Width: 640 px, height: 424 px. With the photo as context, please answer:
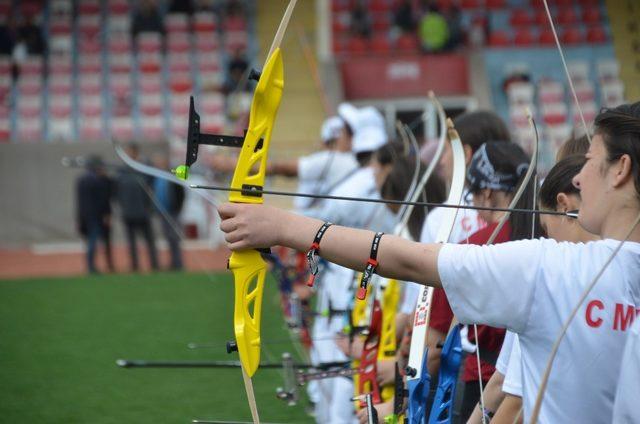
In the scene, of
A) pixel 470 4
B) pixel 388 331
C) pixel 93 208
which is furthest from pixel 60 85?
pixel 388 331

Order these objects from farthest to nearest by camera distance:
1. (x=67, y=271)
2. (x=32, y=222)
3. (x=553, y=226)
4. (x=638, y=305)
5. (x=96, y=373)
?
(x=32, y=222)
(x=67, y=271)
(x=96, y=373)
(x=553, y=226)
(x=638, y=305)

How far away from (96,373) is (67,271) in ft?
27.2

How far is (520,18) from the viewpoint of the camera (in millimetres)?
20000

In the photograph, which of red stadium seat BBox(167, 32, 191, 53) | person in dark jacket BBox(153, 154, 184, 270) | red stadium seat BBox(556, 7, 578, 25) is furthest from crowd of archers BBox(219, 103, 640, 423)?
red stadium seat BBox(167, 32, 191, 53)

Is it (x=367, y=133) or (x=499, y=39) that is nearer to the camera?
(x=367, y=133)

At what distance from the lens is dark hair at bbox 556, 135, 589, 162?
3.14 m

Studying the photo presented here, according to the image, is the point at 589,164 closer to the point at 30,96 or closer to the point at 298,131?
the point at 298,131

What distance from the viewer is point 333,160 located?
6535 mm

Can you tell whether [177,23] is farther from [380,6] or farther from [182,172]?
[182,172]

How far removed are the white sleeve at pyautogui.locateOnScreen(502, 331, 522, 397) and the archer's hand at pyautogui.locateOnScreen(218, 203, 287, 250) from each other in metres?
0.69

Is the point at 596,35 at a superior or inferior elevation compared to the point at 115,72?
superior

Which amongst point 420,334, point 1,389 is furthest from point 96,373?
point 420,334

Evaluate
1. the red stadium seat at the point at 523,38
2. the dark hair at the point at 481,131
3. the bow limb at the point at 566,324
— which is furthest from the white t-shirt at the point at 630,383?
the red stadium seat at the point at 523,38

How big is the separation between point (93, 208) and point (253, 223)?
42.4ft
